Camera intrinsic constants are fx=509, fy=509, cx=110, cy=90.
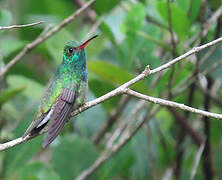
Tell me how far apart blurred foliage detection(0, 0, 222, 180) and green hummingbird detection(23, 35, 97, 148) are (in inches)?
5.7

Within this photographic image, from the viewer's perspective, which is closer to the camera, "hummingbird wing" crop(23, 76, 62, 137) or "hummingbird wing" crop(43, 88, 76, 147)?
"hummingbird wing" crop(43, 88, 76, 147)

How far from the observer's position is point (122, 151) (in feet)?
13.1

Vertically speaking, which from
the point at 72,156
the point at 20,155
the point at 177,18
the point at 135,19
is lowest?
the point at 72,156

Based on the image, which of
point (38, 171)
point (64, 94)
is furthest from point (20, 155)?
point (64, 94)

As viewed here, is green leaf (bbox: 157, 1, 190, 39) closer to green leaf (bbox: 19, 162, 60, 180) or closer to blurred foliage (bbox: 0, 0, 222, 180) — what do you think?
blurred foliage (bbox: 0, 0, 222, 180)

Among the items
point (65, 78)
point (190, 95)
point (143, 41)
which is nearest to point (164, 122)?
point (190, 95)

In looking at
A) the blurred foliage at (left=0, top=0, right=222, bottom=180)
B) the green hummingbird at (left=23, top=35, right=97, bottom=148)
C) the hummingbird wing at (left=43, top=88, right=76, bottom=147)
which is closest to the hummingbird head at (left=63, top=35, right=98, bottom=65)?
the green hummingbird at (left=23, top=35, right=97, bottom=148)

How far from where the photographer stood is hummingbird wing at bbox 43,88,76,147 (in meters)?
2.97

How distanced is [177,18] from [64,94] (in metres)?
0.93

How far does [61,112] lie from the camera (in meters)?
3.21

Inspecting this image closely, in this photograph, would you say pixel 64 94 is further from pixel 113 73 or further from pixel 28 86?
pixel 28 86

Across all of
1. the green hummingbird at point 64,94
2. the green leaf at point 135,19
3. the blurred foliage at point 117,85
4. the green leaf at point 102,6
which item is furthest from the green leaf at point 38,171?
the green leaf at point 102,6

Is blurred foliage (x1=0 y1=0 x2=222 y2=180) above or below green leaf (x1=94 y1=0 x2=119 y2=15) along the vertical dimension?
below

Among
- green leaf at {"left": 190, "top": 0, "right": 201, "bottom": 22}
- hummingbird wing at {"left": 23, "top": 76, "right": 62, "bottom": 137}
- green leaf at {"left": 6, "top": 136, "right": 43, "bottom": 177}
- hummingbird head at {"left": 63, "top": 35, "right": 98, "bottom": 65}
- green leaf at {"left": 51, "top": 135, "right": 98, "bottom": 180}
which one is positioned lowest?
green leaf at {"left": 51, "top": 135, "right": 98, "bottom": 180}
